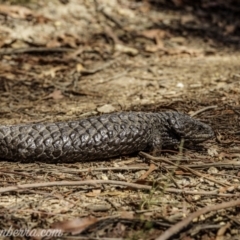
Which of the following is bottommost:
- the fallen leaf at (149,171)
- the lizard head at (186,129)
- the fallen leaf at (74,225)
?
the fallen leaf at (74,225)

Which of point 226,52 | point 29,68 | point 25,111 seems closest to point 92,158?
point 25,111

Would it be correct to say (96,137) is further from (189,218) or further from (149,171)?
(189,218)

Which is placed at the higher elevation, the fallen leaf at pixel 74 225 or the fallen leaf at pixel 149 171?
the fallen leaf at pixel 149 171

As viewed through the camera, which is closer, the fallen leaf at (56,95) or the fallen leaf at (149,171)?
the fallen leaf at (149,171)

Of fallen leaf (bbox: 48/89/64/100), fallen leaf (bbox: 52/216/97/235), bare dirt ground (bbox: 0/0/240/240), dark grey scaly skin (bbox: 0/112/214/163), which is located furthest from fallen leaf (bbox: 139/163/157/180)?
fallen leaf (bbox: 48/89/64/100)

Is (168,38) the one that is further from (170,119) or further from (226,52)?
(170,119)

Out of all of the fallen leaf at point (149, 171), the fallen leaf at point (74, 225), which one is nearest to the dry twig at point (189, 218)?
the fallen leaf at point (74, 225)

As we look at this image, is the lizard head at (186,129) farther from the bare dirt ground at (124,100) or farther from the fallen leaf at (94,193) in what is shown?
the fallen leaf at (94,193)
